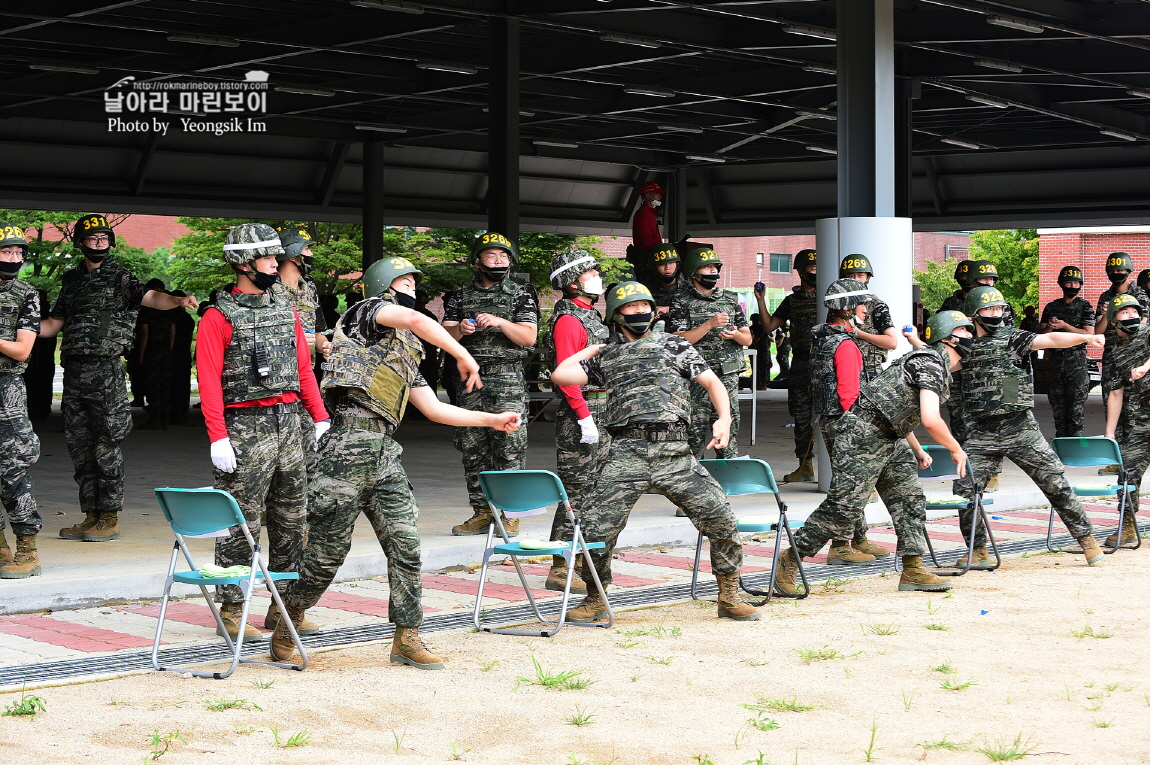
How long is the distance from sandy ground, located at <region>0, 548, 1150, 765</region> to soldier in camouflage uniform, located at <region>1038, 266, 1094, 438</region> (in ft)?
26.0

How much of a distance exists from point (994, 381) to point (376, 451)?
503cm

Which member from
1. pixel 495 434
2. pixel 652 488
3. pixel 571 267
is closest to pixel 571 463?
pixel 495 434

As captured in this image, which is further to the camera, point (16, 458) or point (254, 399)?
point (16, 458)

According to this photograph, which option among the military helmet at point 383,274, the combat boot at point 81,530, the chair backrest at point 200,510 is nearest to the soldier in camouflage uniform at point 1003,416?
the military helmet at point 383,274

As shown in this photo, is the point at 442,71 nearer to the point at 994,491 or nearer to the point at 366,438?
the point at 994,491

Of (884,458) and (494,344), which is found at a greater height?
(494,344)

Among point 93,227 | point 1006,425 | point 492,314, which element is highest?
point 93,227

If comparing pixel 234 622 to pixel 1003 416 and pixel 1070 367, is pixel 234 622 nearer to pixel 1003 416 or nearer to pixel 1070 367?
pixel 1003 416

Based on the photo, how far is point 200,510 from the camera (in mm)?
6484

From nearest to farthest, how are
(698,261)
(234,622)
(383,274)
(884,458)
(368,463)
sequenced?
(368,463), (383,274), (234,622), (884,458), (698,261)

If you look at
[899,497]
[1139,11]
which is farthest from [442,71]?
[899,497]

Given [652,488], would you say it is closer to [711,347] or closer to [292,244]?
[292,244]

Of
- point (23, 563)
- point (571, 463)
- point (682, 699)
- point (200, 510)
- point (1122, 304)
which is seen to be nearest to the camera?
point (682, 699)

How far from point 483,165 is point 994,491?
18.2 m
